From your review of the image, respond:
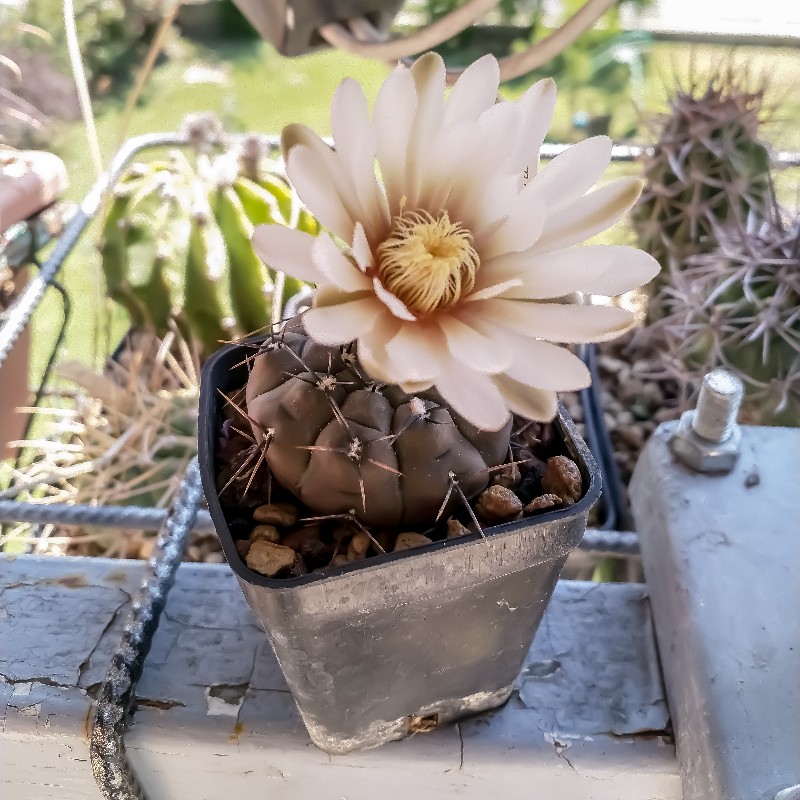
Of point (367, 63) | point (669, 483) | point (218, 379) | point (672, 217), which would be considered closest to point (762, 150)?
point (672, 217)

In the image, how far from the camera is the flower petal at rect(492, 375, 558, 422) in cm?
28

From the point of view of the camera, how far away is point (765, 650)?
41cm

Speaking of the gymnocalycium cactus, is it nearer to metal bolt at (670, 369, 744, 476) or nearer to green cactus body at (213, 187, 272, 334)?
metal bolt at (670, 369, 744, 476)

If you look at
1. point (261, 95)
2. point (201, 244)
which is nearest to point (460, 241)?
point (201, 244)

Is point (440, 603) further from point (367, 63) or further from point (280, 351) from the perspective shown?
point (367, 63)

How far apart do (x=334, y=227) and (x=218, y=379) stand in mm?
132

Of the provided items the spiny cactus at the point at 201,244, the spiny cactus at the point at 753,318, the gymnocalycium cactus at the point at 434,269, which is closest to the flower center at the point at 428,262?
the gymnocalycium cactus at the point at 434,269

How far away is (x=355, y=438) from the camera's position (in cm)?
30

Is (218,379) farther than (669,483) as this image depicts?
No

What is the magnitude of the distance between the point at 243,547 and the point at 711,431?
309 mm

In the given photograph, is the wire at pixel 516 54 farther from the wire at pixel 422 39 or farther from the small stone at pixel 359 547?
the small stone at pixel 359 547

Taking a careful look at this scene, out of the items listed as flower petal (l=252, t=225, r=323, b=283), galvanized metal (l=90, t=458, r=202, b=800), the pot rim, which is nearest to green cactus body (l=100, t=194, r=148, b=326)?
galvanized metal (l=90, t=458, r=202, b=800)

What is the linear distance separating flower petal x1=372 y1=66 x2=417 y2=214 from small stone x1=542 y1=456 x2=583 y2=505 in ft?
Answer: 0.45

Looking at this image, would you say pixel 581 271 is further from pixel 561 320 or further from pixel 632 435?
pixel 632 435
